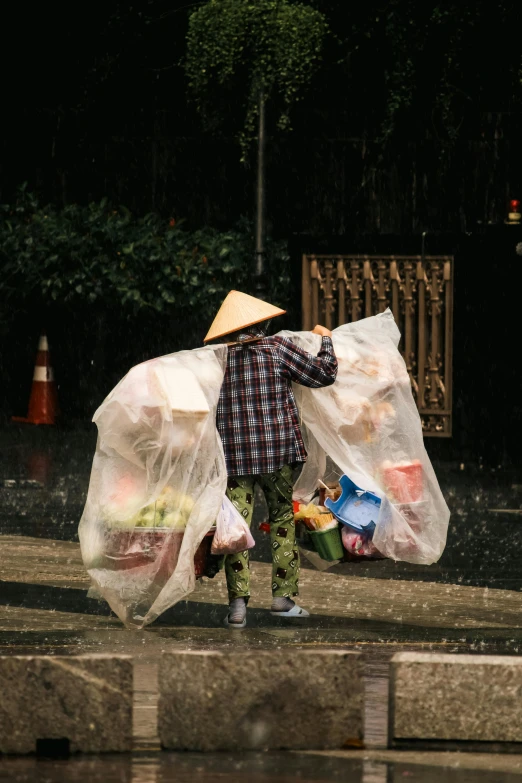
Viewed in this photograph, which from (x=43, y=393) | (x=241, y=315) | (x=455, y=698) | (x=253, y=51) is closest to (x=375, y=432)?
(x=241, y=315)

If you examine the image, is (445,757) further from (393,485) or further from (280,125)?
(280,125)

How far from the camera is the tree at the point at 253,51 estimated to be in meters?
16.4

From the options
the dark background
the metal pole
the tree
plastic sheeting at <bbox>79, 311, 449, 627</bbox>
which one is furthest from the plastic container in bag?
the metal pole

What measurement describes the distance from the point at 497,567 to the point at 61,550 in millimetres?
2693

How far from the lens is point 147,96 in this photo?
1919cm

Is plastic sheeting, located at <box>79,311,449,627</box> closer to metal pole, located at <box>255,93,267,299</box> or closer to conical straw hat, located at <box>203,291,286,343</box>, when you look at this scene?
conical straw hat, located at <box>203,291,286,343</box>

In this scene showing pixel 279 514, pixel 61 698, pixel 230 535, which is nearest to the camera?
pixel 61 698

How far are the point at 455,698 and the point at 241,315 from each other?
3115 millimetres

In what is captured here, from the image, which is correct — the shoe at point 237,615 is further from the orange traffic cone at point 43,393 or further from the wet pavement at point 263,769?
the orange traffic cone at point 43,393

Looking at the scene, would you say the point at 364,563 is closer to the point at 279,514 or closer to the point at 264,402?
the point at 279,514

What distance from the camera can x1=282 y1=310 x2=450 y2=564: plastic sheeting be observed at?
9273mm

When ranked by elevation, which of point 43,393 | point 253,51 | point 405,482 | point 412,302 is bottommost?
point 43,393

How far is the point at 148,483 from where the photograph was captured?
8.88 m

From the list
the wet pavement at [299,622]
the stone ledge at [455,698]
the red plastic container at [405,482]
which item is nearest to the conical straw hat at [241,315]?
the red plastic container at [405,482]
